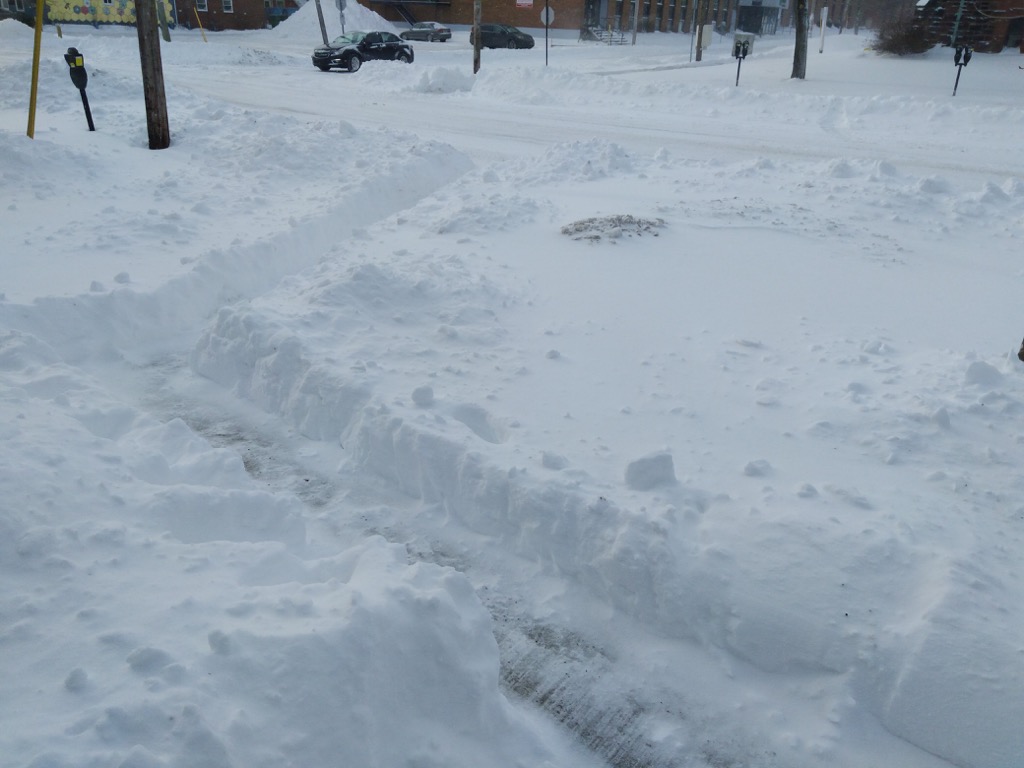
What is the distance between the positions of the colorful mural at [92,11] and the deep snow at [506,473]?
3600cm

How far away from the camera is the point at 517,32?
3684 cm

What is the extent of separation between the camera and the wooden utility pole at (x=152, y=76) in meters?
10.7

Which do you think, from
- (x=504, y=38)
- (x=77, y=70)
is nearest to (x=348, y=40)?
(x=504, y=38)

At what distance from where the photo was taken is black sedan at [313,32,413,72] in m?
25.2

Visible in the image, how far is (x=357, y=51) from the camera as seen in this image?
25.7 metres

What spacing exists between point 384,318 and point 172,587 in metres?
3.19

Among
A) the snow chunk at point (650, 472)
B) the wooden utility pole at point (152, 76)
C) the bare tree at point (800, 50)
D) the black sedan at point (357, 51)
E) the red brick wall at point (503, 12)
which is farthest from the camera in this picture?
the red brick wall at point (503, 12)

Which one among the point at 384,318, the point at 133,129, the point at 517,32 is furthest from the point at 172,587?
the point at 517,32

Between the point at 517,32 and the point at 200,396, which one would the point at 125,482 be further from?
the point at 517,32

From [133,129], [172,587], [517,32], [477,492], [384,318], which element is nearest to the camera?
[172,587]

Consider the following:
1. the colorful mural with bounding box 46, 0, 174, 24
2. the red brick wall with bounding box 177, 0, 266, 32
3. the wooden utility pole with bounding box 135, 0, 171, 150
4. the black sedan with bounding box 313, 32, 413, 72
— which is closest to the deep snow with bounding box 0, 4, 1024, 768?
the wooden utility pole with bounding box 135, 0, 171, 150

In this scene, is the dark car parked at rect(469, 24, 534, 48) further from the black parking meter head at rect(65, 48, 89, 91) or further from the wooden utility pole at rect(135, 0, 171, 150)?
the wooden utility pole at rect(135, 0, 171, 150)

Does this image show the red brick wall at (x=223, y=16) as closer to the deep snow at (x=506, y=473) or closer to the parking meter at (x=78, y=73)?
the parking meter at (x=78, y=73)

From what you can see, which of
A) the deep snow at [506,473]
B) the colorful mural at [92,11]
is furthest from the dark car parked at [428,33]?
the deep snow at [506,473]
